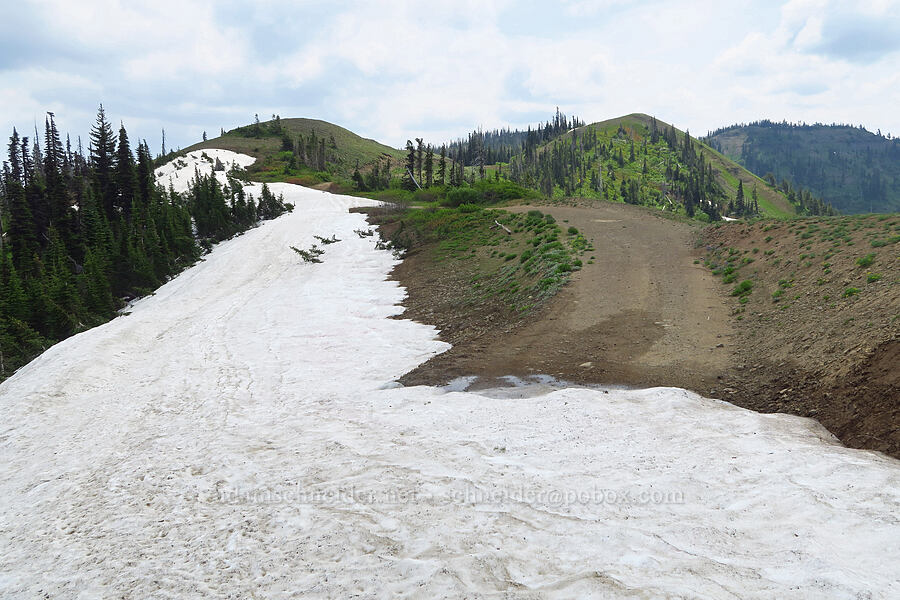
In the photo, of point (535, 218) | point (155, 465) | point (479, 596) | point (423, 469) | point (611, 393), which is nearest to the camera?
point (479, 596)

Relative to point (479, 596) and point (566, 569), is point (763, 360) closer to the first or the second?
point (566, 569)

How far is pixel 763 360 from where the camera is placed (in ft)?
33.6

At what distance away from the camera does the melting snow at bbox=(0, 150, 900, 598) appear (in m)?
4.92

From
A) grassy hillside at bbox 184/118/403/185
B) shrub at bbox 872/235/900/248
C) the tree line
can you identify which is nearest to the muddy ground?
shrub at bbox 872/235/900/248

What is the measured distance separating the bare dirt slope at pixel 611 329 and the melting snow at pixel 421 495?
146 centimetres

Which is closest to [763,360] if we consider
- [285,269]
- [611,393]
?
[611,393]

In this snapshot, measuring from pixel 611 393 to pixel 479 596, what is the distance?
603 cm

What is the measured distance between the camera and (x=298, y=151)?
10400 centimetres

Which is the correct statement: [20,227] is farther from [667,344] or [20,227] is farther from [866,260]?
[866,260]

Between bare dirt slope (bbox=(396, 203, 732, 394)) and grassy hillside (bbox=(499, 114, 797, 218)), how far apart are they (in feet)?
271

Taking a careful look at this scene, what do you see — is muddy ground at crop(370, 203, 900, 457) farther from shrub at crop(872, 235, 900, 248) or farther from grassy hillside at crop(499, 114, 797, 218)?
grassy hillside at crop(499, 114, 797, 218)

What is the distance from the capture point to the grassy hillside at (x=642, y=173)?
12219 cm

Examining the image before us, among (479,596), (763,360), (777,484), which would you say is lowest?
(479,596)

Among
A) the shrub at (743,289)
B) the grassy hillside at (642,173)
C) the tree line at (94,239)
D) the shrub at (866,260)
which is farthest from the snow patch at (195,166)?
the shrub at (866,260)
